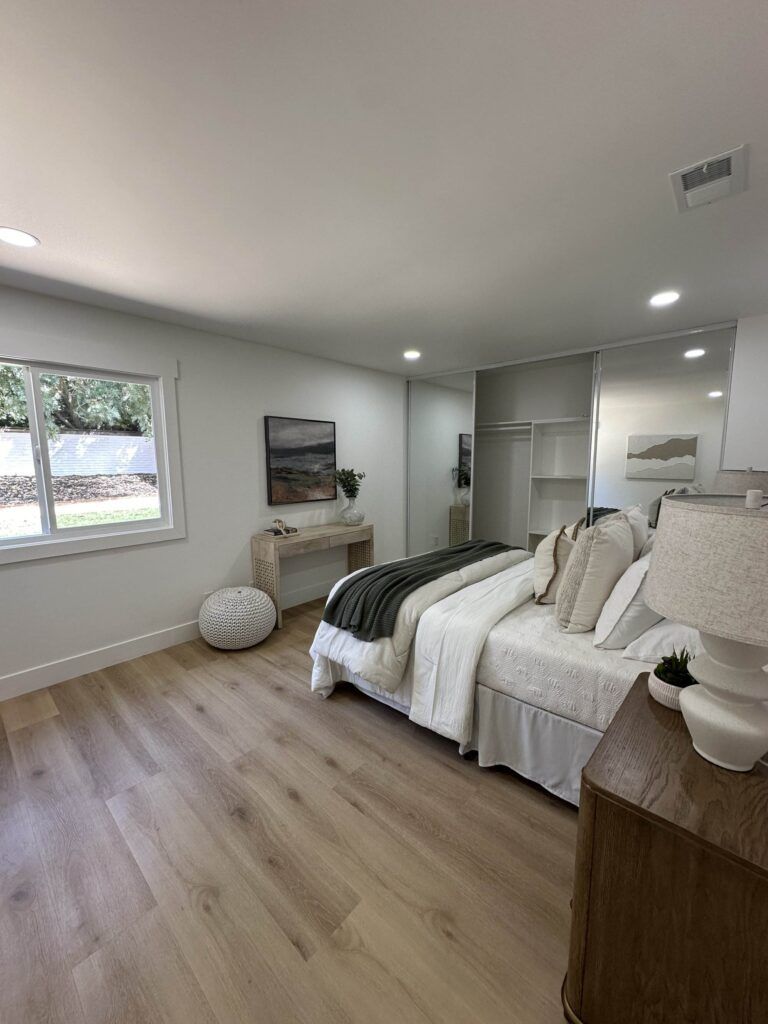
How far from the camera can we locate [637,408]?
338 cm

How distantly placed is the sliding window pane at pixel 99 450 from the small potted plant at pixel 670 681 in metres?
3.25

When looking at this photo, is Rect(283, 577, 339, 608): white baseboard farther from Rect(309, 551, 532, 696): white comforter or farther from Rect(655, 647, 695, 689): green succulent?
Rect(655, 647, 695, 689): green succulent

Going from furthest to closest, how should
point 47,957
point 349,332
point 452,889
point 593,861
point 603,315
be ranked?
1. point 349,332
2. point 603,315
3. point 452,889
4. point 47,957
5. point 593,861

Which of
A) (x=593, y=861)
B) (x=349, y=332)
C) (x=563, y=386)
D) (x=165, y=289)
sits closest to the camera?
(x=593, y=861)

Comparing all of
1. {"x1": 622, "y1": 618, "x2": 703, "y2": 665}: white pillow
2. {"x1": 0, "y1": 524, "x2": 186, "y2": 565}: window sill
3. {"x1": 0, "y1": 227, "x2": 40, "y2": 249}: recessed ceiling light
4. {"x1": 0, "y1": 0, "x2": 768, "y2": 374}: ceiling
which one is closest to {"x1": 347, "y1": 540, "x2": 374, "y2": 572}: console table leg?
{"x1": 0, "y1": 524, "x2": 186, "y2": 565}: window sill

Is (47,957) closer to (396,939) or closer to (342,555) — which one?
(396,939)

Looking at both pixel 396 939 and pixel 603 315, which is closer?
pixel 396 939

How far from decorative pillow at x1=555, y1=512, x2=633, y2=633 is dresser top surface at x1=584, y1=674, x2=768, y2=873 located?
0.74m

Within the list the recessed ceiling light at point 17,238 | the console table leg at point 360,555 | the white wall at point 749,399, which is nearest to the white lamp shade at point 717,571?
the recessed ceiling light at point 17,238

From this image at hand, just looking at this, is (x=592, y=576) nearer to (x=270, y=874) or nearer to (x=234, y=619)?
(x=270, y=874)

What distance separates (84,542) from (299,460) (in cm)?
182

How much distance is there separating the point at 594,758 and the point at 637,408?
3.18 m

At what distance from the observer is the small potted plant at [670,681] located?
1193mm

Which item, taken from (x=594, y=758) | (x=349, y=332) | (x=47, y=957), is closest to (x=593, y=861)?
(x=594, y=758)
